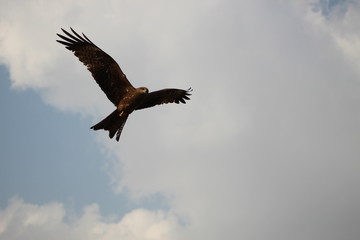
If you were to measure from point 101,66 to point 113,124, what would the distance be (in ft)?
6.23

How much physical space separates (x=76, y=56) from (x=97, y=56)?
0.63 meters

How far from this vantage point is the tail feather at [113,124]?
332 inches

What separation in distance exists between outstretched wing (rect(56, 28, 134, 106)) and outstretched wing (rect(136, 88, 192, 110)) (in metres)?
0.81

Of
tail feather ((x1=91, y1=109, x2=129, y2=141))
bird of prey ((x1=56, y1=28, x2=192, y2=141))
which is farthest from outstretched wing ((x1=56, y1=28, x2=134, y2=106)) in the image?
tail feather ((x1=91, y1=109, x2=129, y2=141))

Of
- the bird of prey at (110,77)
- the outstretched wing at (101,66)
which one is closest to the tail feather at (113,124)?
the bird of prey at (110,77)

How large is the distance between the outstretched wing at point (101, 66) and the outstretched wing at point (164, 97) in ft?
2.66

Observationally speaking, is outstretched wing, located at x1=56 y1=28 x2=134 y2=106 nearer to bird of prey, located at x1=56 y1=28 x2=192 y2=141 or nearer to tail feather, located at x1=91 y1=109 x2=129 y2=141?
bird of prey, located at x1=56 y1=28 x2=192 y2=141

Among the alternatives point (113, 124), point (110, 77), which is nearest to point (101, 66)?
point (110, 77)

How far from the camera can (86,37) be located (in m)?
9.06

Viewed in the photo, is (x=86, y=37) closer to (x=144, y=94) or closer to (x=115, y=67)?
(x=115, y=67)

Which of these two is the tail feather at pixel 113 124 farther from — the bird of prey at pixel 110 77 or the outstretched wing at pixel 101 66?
the outstretched wing at pixel 101 66

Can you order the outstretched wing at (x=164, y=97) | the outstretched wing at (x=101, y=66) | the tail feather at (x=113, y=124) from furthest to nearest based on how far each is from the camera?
the outstretched wing at (x=164, y=97), the outstretched wing at (x=101, y=66), the tail feather at (x=113, y=124)

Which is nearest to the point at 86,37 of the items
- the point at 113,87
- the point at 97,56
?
the point at 97,56

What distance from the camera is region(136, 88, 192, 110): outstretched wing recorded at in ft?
33.3
